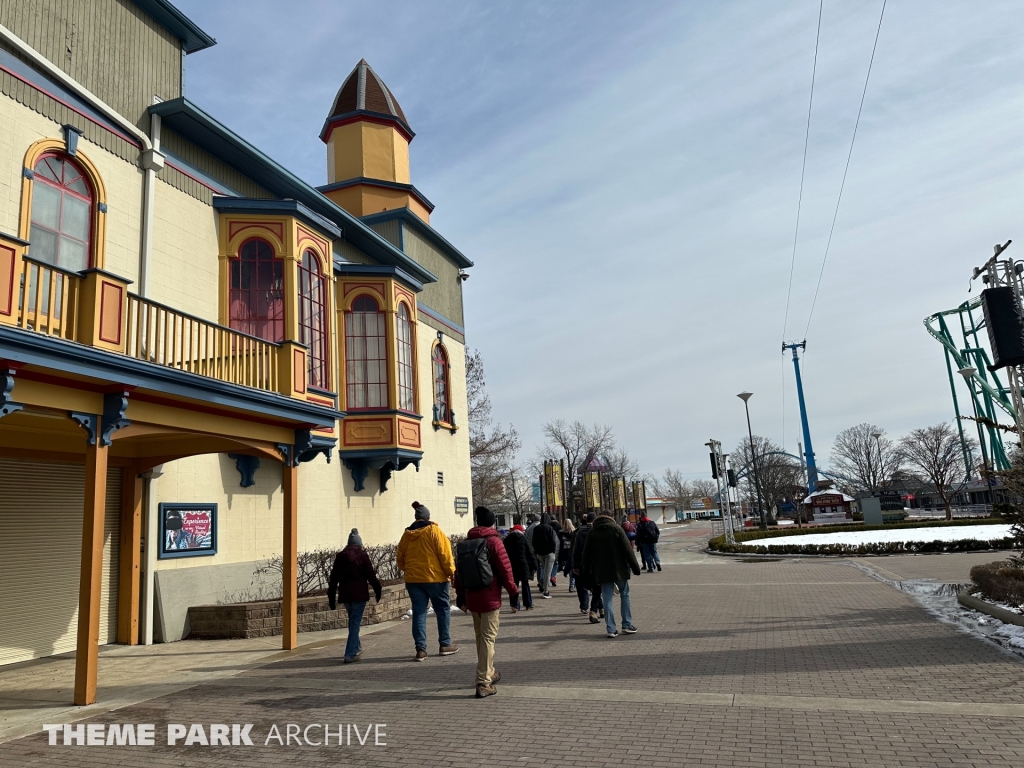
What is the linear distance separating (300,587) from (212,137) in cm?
789

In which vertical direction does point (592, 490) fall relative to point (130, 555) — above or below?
above

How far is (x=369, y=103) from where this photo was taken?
20.4 meters

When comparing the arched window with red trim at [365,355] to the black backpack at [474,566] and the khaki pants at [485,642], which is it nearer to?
the black backpack at [474,566]

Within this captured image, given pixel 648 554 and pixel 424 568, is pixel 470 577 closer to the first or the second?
pixel 424 568

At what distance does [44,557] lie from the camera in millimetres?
9234

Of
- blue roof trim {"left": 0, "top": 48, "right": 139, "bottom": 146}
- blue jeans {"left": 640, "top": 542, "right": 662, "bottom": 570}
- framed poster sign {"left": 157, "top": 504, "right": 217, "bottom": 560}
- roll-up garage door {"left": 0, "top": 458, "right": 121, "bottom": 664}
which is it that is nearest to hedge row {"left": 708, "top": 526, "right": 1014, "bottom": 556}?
blue jeans {"left": 640, "top": 542, "right": 662, "bottom": 570}

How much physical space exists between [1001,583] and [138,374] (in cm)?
1125

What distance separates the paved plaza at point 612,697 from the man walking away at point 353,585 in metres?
0.29

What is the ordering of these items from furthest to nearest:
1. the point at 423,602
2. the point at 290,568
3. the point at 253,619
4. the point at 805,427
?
the point at 805,427 < the point at 253,619 < the point at 290,568 < the point at 423,602

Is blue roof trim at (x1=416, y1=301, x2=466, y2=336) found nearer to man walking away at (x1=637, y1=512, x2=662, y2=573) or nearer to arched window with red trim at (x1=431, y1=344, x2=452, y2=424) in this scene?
arched window with red trim at (x1=431, y1=344, x2=452, y2=424)

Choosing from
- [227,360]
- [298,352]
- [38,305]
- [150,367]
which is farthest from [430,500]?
[38,305]

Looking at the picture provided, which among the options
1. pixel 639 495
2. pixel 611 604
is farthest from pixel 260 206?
pixel 639 495

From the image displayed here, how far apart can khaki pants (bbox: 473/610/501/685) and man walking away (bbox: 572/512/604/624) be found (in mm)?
3152

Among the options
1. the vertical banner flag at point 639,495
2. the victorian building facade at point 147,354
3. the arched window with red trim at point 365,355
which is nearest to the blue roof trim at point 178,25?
the victorian building facade at point 147,354
